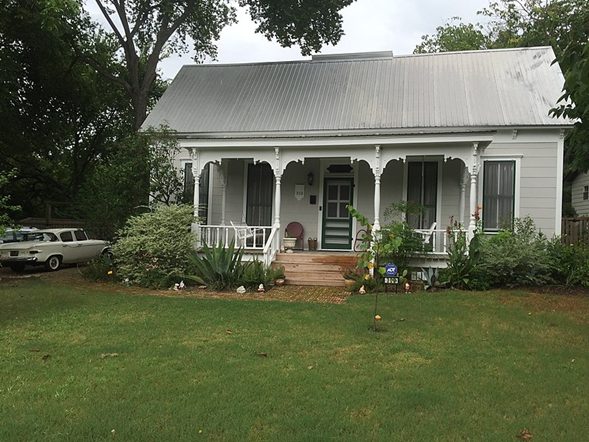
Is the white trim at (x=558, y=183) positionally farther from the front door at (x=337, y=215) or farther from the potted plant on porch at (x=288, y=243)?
the potted plant on porch at (x=288, y=243)

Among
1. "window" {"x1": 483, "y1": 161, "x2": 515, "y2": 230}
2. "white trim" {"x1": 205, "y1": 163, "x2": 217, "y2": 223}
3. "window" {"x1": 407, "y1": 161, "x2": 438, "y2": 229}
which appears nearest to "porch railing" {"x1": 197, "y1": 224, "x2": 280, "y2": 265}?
"white trim" {"x1": 205, "y1": 163, "x2": 217, "y2": 223}

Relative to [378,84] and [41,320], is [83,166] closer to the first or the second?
[378,84]

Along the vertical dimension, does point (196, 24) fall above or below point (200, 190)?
above

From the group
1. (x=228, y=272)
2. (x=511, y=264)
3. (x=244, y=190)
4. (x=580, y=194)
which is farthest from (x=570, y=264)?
(x=580, y=194)

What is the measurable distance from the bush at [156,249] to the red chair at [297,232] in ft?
10.7

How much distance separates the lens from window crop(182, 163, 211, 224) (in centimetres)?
1449

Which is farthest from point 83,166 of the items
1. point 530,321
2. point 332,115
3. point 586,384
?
point 586,384

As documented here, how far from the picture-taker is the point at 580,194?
2422cm

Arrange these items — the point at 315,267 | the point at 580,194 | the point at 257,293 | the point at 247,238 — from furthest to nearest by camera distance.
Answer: the point at 580,194, the point at 247,238, the point at 315,267, the point at 257,293

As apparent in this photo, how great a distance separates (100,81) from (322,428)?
82.9 ft

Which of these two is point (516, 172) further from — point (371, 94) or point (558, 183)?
point (371, 94)

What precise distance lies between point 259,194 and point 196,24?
9306mm

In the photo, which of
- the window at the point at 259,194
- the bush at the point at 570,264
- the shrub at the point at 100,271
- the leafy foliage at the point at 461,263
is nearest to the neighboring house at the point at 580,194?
the bush at the point at 570,264

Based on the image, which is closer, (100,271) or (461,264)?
(461,264)
